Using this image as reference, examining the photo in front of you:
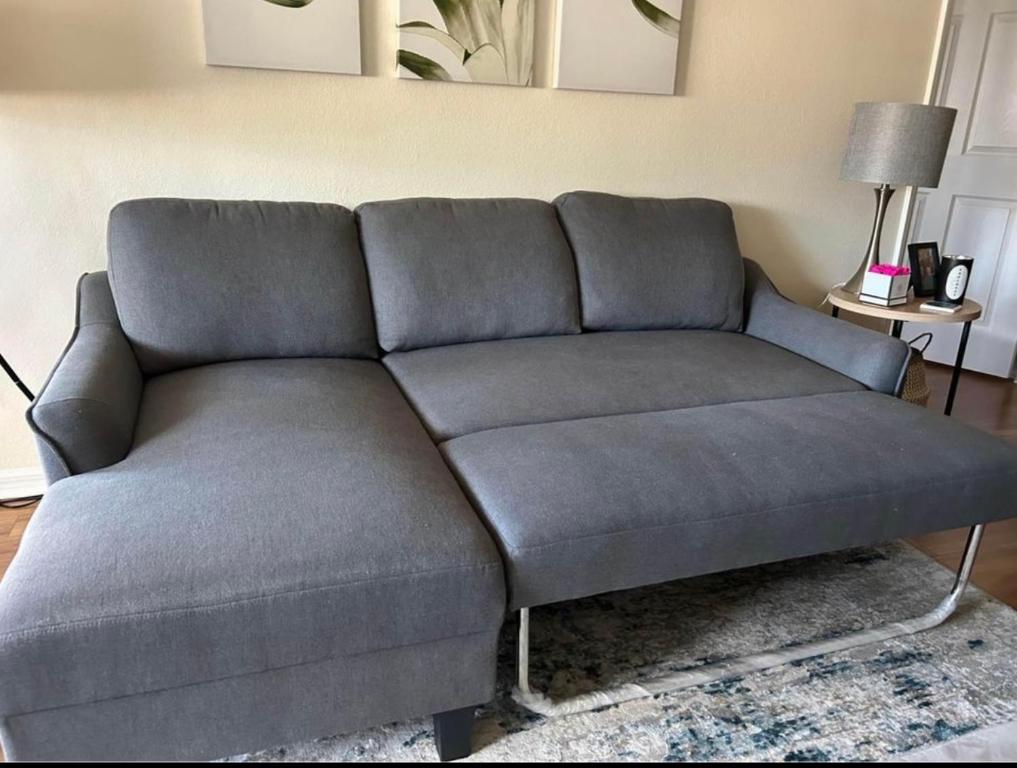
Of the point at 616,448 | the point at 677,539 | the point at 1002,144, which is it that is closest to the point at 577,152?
the point at 616,448

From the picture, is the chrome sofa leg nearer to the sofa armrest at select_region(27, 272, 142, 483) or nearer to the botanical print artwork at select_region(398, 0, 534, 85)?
the sofa armrest at select_region(27, 272, 142, 483)

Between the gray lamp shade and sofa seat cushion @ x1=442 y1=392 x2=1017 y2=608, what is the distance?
1.07 meters

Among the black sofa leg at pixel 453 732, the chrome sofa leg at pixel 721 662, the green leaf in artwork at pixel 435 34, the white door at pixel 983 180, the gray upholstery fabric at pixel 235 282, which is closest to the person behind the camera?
the black sofa leg at pixel 453 732

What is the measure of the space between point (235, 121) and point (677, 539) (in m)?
1.66

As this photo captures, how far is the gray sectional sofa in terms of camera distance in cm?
109

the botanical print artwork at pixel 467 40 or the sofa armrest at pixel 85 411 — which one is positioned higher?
the botanical print artwork at pixel 467 40

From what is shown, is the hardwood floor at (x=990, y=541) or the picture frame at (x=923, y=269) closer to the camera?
the hardwood floor at (x=990, y=541)

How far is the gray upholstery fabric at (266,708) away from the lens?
107cm

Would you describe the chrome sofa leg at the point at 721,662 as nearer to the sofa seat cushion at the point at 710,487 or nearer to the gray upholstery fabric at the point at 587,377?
the sofa seat cushion at the point at 710,487

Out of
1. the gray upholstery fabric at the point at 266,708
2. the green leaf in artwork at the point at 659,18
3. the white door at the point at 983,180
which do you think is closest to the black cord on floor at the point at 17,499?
the gray upholstery fabric at the point at 266,708

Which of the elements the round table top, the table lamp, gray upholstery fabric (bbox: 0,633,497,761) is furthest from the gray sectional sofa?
the table lamp

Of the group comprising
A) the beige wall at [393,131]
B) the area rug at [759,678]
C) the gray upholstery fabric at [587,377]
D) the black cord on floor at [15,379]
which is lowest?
the area rug at [759,678]

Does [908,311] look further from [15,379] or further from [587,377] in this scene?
[15,379]

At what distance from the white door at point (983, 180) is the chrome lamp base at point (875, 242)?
750 millimetres
